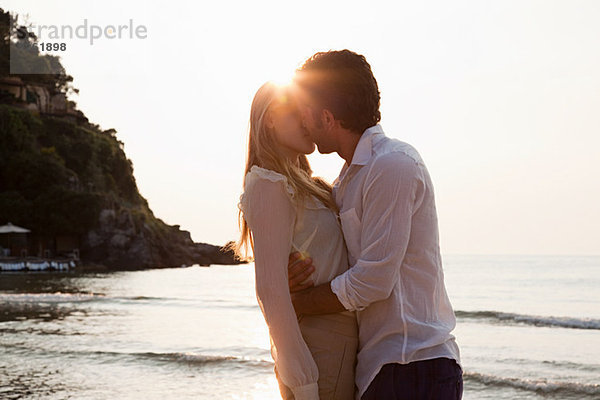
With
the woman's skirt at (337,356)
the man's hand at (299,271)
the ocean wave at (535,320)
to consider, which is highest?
the man's hand at (299,271)

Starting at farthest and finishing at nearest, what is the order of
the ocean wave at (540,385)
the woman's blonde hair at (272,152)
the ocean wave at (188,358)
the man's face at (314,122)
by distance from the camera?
the ocean wave at (188,358) < the ocean wave at (540,385) < the woman's blonde hair at (272,152) < the man's face at (314,122)

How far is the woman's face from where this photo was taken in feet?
9.14

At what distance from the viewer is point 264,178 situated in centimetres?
268

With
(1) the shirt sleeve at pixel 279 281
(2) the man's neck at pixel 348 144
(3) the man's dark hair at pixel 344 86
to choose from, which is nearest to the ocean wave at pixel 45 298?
(1) the shirt sleeve at pixel 279 281

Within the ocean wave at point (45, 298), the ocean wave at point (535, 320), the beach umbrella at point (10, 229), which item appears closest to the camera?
the ocean wave at point (535, 320)

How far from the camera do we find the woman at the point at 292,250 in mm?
2621

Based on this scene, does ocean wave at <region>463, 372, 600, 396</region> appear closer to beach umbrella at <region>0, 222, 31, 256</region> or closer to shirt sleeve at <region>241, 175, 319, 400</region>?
shirt sleeve at <region>241, 175, 319, 400</region>

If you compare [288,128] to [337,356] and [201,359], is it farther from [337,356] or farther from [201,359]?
[201,359]

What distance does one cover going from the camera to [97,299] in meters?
27.9

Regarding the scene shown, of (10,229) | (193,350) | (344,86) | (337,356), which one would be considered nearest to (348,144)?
(344,86)

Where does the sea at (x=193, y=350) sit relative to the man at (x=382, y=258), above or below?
below

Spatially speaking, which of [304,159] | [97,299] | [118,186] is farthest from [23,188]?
[304,159]

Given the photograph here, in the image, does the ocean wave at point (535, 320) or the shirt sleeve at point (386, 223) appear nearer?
the shirt sleeve at point (386, 223)

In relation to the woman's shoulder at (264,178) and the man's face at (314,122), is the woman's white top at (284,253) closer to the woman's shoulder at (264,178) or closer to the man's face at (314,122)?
the woman's shoulder at (264,178)
